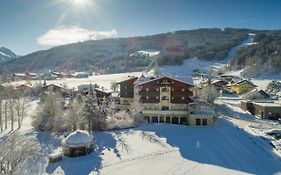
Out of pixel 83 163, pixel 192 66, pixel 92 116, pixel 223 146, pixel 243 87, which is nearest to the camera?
pixel 83 163

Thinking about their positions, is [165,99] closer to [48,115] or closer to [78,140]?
[48,115]

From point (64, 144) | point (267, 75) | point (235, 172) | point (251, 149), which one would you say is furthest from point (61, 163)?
point (267, 75)

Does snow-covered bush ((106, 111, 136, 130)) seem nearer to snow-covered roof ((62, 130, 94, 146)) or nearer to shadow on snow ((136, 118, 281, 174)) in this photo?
shadow on snow ((136, 118, 281, 174))

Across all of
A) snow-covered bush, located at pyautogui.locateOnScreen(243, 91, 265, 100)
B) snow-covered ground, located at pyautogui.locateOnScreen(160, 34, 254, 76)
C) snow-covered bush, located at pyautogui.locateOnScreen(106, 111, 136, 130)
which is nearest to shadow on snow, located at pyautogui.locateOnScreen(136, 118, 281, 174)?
snow-covered bush, located at pyautogui.locateOnScreen(106, 111, 136, 130)

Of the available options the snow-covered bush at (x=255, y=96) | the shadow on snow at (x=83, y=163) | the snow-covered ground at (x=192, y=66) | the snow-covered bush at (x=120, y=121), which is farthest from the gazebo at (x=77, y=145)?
the snow-covered ground at (x=192, y=66)

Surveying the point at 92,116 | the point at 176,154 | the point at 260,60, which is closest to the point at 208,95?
the point at 92,116

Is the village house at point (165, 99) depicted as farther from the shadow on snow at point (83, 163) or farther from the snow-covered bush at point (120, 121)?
the shadow on snow at point (83, 163)

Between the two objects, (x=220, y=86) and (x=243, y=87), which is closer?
(x=243, y=87)

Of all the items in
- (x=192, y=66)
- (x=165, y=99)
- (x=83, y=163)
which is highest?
(x=192, y=66)
